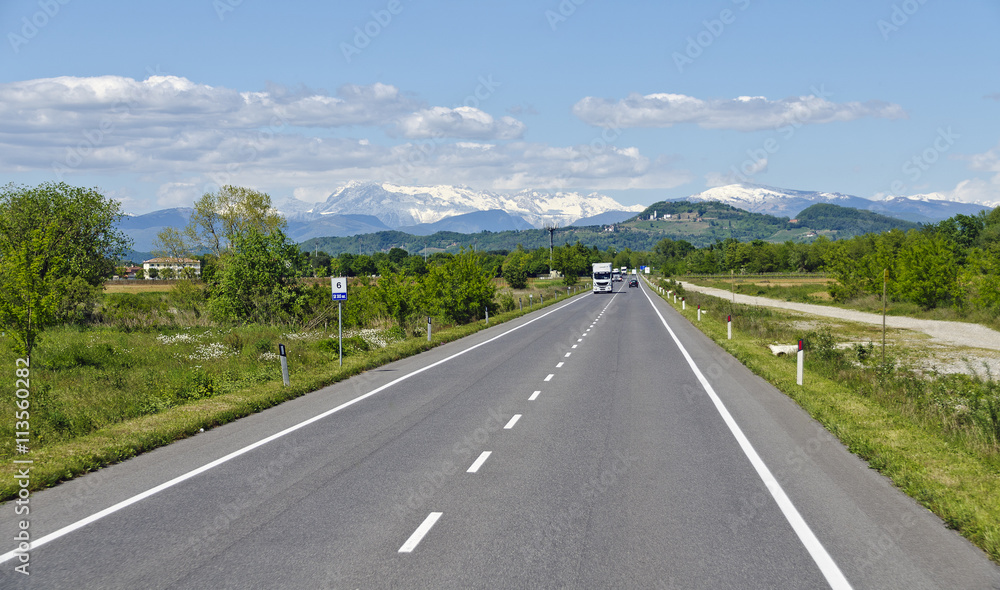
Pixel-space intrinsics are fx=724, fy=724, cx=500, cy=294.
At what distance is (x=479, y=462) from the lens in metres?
8.72

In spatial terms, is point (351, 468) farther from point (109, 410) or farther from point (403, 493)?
point (109, 410)

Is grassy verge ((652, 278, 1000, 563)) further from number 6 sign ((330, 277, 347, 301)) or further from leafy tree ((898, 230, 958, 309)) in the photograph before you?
leafy tree ((898, 230, 958, 309))

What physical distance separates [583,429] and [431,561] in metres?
5.70

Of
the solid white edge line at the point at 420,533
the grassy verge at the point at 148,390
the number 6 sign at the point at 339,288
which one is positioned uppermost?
the number 6 sign at the point at 339,288

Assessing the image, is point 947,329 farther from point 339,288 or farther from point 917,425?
point 339,288

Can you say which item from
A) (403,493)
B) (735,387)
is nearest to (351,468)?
(403,493)

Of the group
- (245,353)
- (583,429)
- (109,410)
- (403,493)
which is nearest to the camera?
(403,493)

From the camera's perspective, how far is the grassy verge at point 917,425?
22.6 ft

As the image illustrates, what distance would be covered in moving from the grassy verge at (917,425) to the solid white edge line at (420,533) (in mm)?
4461

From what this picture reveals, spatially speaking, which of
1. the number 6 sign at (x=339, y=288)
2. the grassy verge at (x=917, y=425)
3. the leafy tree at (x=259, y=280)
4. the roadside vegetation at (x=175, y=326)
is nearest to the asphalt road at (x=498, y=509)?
the grassy verge at (x=917, y=425)

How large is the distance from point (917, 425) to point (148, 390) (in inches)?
569

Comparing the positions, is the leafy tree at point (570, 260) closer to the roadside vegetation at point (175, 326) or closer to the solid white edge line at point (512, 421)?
the roadside vegetation at point (175, 326)

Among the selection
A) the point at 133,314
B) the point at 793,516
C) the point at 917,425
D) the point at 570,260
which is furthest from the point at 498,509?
the point at 570,260

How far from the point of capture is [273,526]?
20.9 ft
